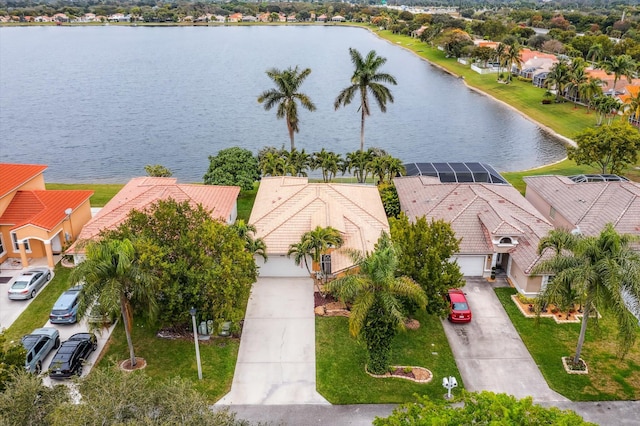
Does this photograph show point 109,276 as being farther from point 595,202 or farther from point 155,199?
point 595,202

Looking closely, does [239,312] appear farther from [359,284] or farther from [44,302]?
[44,302]

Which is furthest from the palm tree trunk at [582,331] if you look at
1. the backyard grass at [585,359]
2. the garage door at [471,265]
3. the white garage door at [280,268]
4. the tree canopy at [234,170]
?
the tree canopy at [234,170]

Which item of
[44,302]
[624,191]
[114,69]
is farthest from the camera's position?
[114,69]

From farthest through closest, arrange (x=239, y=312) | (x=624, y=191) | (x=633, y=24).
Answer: (x=633, y=24) < (x=624, y=191) < (x=239, y=312)

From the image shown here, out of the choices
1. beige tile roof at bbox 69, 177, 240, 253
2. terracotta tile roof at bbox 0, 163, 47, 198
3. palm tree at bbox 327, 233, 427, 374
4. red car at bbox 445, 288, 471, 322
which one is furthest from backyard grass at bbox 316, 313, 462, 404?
terracotta tile roof at bbox 0, 163, 47, 198

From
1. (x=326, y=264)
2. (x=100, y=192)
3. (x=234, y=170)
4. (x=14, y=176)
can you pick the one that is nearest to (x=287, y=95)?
(x=234, y=170)

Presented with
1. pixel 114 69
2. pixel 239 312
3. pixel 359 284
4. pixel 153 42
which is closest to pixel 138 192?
pixel 239 312

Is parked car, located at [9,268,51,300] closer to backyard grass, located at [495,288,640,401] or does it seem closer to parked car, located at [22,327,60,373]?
parked car, located at [22,327,60,373]
